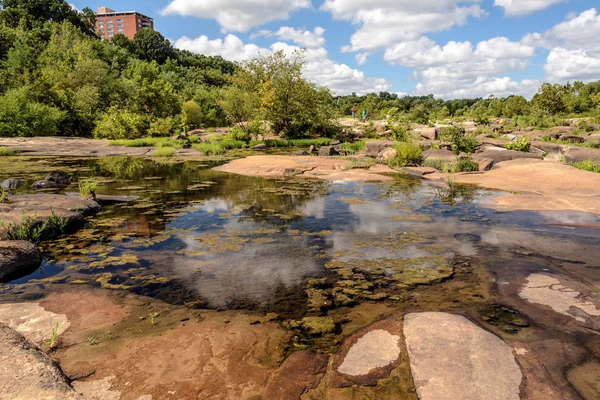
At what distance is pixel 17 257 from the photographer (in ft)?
16.3

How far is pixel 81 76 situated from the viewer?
37312mm

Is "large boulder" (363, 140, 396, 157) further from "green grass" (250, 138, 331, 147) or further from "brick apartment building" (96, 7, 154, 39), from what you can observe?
"brick apartment building" (96, 7, 154, 39)

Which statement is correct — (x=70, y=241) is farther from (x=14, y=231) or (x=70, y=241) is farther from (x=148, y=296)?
(x=148, y=296)

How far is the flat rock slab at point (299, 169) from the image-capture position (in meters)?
13.6

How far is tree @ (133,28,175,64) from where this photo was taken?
84.1 meters

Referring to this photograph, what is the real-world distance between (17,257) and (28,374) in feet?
9.95

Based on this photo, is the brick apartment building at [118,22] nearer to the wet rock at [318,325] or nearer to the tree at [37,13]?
the tree at [37,13]

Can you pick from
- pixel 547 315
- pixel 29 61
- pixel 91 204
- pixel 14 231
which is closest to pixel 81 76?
pixel 29 61

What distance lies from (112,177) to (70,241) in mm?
8677

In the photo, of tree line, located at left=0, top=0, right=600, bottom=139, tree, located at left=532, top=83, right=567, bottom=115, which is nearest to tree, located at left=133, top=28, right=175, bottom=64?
tree line, located at left=0, top=0, right=600, bottom=139

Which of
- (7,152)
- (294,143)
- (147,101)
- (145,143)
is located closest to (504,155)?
(294,143)

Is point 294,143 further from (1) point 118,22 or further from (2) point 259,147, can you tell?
(1) point 118,22

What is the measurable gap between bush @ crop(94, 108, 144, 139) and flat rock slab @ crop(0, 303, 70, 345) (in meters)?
30.8

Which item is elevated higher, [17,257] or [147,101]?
[147,101]
